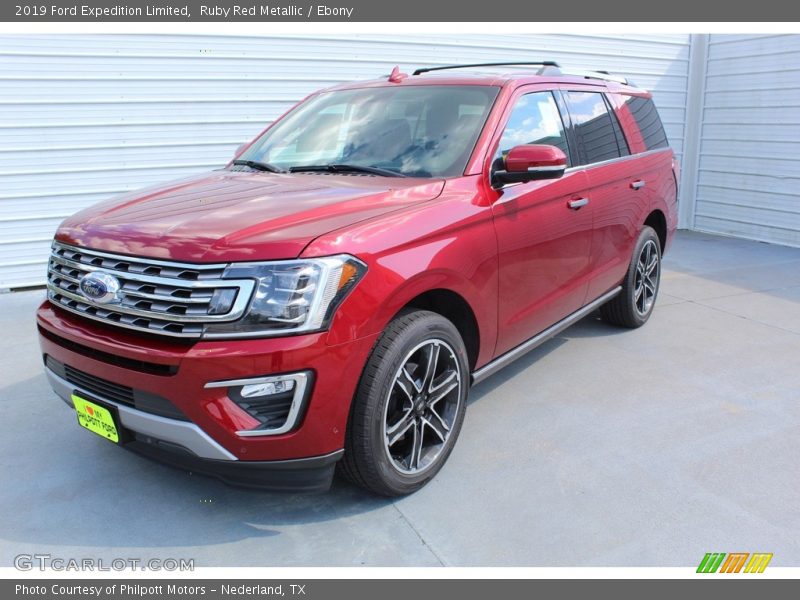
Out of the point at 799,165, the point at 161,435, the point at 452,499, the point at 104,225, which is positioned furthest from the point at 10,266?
the point at 799,165

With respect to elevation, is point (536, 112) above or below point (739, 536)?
above

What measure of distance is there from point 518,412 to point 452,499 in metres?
1.01

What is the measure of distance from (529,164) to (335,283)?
4.24ft

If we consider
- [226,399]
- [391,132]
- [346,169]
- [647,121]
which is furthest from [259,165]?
[647,121]

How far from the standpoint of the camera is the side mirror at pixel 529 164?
3.22 metres

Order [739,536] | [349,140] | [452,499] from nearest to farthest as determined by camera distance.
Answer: [739,536]
[452,499]
[349,140]

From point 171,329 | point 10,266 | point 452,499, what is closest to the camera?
point 171,329

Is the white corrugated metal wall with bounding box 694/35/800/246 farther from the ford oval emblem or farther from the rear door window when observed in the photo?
the ford oval emblem

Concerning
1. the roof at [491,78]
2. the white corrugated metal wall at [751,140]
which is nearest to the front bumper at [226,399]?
the roof at [491,78]

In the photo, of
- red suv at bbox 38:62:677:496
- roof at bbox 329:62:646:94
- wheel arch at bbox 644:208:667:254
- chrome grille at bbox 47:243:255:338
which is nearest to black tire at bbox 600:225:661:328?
wheel arch at bbox 644:208:667:254

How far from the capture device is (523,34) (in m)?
8.79

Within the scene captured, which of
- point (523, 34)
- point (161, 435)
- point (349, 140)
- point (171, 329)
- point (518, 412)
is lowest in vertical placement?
point (518, 412)

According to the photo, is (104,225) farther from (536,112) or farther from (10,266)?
(10,266)

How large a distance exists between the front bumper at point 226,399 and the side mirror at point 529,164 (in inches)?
47.9
